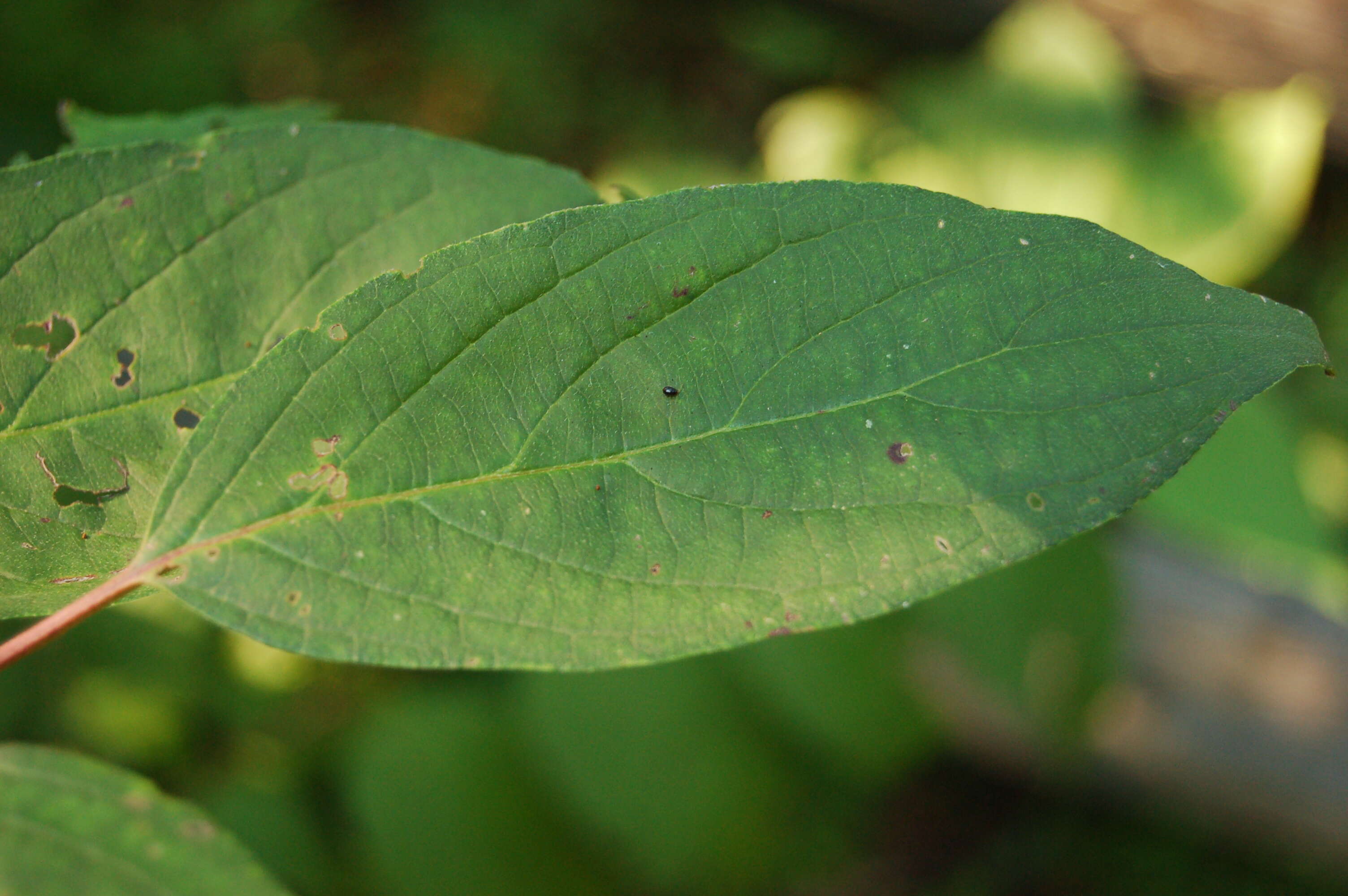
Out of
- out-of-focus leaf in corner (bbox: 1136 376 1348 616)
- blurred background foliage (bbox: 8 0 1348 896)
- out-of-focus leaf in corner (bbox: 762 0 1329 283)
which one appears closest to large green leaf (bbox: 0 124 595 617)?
blurred background foliage (bbox: 8 0 1348 896)

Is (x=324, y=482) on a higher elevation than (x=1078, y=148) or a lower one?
lower

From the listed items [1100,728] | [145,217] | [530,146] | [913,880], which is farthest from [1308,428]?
[145,217]

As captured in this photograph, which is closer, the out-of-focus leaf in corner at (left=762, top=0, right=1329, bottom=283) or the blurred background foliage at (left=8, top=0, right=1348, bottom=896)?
the blurred background foliage at (left=8, top=0, right=1348, bottom=896)

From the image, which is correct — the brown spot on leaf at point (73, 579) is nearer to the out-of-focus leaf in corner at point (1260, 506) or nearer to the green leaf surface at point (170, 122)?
the green leaf surface at point (170, 122)

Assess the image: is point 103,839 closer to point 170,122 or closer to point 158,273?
point 158,273

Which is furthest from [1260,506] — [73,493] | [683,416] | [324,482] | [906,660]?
[73,493]

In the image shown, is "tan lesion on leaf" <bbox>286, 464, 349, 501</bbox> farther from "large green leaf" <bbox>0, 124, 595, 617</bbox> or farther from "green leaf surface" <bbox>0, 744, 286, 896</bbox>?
"green leaf surface" <bbox>0, 744, 286, 896</bbox>
